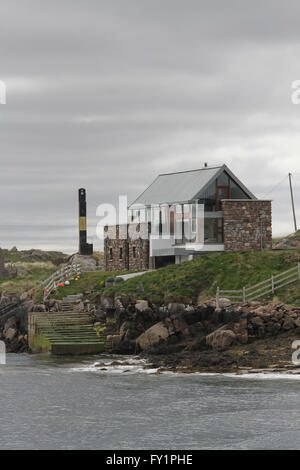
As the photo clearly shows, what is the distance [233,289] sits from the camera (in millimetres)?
52500

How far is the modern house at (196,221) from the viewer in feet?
218

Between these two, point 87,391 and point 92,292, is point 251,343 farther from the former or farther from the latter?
point 92,292

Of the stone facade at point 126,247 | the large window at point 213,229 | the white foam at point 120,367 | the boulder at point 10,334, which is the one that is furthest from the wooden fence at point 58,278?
the white foam at point 120,367

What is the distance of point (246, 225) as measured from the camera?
66750mm

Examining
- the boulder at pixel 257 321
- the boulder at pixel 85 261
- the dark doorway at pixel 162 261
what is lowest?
the boulder at pixel 257 321

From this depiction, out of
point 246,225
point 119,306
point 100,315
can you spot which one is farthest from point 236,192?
point 100,315

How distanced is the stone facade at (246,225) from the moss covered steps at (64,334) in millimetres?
15896

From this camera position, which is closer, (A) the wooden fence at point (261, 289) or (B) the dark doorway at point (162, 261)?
(A) the wooden fence at point (261, 289)

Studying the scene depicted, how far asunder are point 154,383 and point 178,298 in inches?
517

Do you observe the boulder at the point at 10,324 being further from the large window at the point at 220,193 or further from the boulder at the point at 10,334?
the large window at the point at 220,193

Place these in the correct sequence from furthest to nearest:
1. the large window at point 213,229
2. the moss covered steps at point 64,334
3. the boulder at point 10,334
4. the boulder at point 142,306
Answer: the large window at point 213,229 < the boulder at point 10,334 < the boulder at point 142,306 < the moss covered steps at point 64,334

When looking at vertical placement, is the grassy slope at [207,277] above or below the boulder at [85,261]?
below

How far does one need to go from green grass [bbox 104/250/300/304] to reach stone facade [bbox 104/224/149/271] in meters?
11.2

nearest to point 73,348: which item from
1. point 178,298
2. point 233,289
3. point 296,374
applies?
point 178,298
